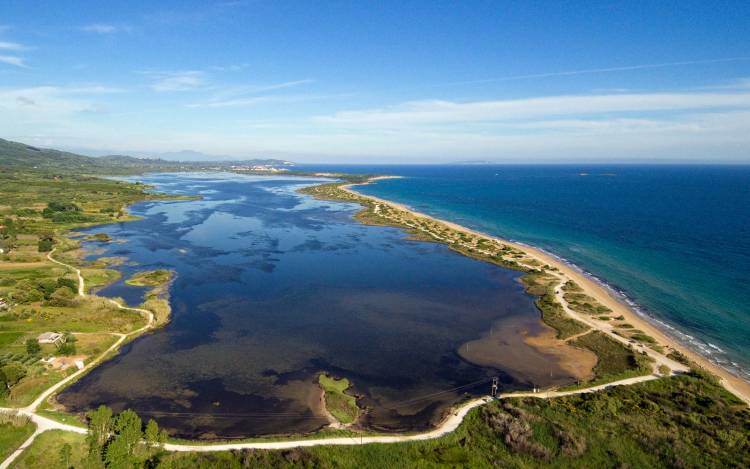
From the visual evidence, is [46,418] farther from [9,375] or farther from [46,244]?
[46,244]

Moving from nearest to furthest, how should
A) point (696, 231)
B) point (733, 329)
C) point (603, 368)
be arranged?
1. point (603, 368)
2. point (733, 329)
3. point (696, 231)

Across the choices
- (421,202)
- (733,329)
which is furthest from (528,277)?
(421,202)

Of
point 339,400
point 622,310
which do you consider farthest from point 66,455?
Result: point 622,310

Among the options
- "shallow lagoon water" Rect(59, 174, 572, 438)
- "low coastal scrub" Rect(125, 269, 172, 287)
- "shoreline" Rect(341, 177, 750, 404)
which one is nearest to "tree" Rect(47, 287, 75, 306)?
"shallow lagoon water" Rect(59, 174, 572, 438)

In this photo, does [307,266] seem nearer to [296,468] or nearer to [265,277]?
[265,277]

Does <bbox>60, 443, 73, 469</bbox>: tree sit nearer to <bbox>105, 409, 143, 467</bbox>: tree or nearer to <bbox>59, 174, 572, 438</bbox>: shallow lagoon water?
<bbox>105, 409, 143, 467</bbox>: tree

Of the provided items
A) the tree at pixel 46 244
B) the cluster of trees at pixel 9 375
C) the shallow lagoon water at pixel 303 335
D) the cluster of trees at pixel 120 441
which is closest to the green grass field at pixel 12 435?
the cluster of trees at pixel 120 441
